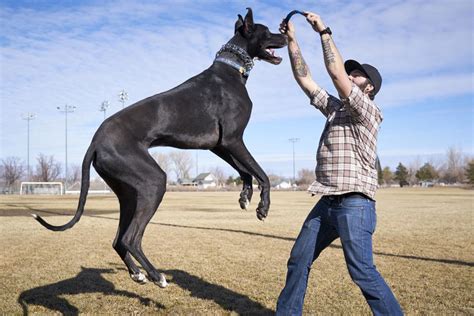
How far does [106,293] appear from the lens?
757 cm

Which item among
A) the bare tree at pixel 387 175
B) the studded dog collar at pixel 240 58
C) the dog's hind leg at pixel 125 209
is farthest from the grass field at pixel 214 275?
the bare tree at pixel 387 175

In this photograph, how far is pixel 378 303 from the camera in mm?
4559

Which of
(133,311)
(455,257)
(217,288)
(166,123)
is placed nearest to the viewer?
(166,123)

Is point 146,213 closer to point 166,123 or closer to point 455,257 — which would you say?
point 166,123

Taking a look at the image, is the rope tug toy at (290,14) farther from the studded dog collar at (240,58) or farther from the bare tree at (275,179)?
the bare tree at (275,179)

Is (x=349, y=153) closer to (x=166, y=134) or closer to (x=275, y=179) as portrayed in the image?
(x=166, y=134)

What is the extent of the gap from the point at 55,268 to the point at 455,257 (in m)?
9.29

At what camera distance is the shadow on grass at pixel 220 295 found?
6730 mm

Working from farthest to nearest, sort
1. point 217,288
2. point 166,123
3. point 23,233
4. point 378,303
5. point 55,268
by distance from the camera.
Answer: point 23,233
point 55,268
point 217,288
point 378,303
point 166,123

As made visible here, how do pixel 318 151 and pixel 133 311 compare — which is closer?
pixel 318 151

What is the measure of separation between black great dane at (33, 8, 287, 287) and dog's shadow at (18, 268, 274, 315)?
2.77 metres

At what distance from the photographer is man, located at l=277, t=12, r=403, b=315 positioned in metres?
4.44

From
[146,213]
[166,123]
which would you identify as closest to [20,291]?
[146,213]

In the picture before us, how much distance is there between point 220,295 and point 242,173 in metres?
3.68
